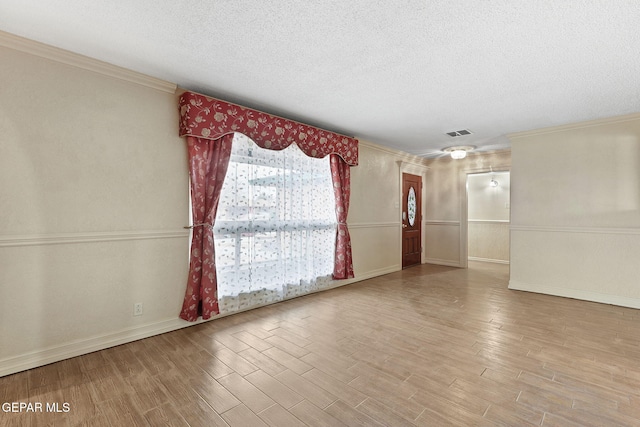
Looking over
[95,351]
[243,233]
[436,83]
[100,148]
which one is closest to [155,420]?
[95,351]

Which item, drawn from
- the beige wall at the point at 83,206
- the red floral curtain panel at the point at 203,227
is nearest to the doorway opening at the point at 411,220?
the red floral curtain panel at the point at 203,227

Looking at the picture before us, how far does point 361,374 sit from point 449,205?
5.24m

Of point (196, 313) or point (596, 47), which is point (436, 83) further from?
point (196, 313)

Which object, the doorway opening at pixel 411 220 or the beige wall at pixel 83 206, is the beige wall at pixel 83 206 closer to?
the beige wall at pixel 83 206

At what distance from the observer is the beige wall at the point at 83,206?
2234mm

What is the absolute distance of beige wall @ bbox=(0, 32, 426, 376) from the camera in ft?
7.33

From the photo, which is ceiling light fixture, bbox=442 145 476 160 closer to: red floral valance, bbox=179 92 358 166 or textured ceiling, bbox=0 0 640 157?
textured ceiling, bbox=0 0 640 157

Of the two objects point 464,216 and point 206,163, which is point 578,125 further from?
point 206,163

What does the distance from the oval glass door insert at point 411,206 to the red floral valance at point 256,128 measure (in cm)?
222

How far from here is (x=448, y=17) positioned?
6.43 feet

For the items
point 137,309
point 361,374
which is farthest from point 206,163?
point 361,374

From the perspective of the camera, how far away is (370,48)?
2.33 metres

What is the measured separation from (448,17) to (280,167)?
7.93 ft

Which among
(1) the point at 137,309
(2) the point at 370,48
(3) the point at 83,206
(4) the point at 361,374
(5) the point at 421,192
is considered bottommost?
(4) the point at 361,374
